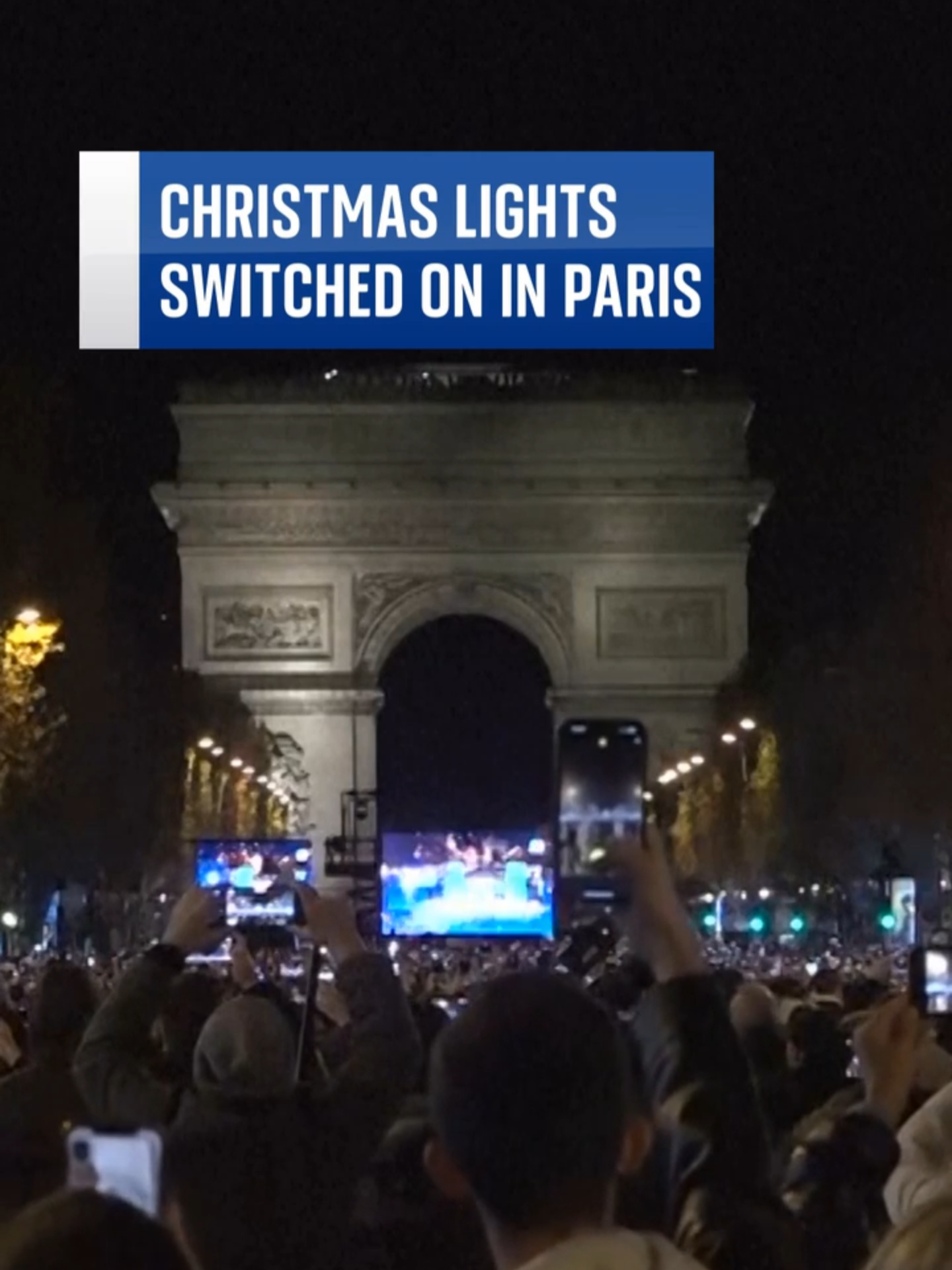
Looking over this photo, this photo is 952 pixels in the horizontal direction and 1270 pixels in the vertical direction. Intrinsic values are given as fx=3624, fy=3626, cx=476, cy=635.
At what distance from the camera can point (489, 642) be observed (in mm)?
109062

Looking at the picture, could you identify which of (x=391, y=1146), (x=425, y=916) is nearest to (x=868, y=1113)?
(x=391, y=1146)

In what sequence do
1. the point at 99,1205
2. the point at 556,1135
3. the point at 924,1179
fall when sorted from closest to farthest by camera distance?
the point at 99,1205 < the point at 556,1135 < the point at 924,1179

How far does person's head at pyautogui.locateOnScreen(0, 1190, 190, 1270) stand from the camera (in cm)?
334

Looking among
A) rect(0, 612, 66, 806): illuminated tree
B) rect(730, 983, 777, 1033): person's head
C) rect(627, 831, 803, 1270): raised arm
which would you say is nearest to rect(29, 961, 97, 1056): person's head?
rect(730, 983, 777, 1033): person's head

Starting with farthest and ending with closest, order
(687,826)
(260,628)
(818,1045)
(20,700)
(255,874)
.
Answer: (260,628), (687,826), (20,700), (255,874), (818,1045)

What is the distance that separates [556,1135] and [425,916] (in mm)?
23112

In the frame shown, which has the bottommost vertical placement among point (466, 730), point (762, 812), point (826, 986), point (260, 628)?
point (826, 986)

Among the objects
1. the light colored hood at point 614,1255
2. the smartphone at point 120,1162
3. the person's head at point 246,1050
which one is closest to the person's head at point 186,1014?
the person's head at point 246,1050

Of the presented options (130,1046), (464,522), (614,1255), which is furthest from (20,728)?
(464,522)

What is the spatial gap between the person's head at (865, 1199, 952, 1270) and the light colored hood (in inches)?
10.9

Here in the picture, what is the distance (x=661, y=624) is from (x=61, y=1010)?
79300 mm

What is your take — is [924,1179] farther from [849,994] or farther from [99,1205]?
[849,994]

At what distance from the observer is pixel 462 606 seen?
89500mm

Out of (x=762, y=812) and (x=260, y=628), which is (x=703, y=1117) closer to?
(x=762, y=812)
